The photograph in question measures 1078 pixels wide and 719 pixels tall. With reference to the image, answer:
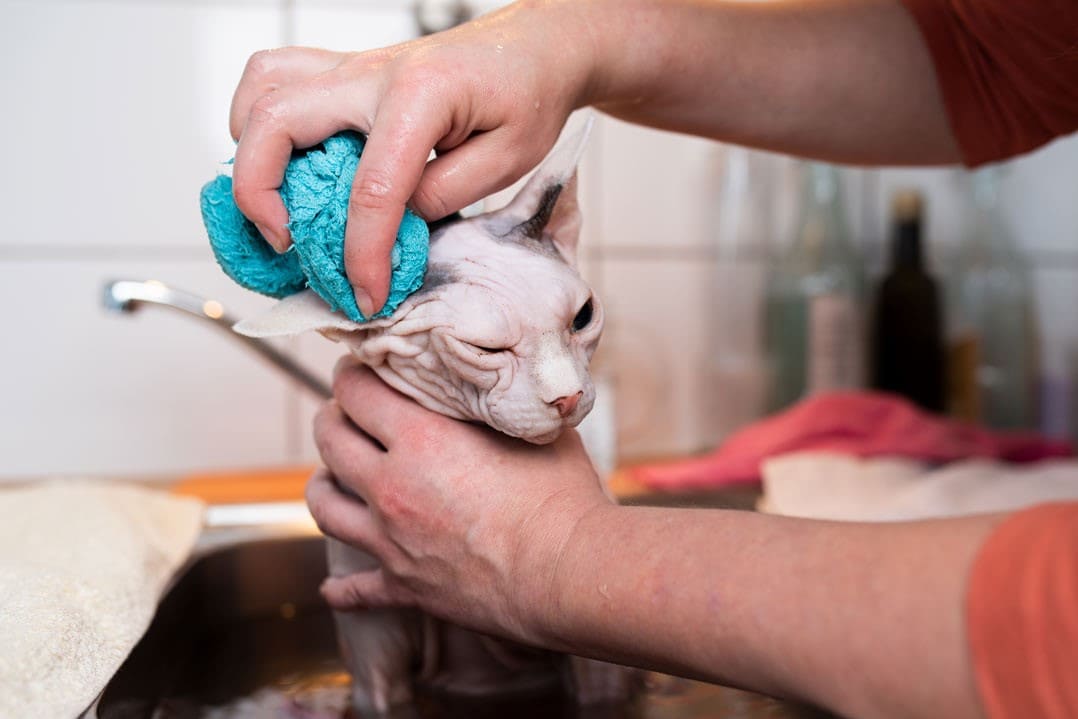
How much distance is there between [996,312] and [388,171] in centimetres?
120

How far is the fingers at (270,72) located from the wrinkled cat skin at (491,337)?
117mm

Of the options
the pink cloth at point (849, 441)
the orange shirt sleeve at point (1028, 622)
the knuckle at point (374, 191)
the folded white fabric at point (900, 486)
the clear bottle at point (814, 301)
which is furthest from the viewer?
the clear bottle at point (814, 301)

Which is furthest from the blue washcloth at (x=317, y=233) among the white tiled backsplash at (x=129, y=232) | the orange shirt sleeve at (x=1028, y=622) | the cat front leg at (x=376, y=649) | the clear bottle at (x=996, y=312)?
the clear bottle at (x=996, y=312)

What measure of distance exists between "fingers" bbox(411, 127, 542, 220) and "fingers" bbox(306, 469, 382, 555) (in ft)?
0.67

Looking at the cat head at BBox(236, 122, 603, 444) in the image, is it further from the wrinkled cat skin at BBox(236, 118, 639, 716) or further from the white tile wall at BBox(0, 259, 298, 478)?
the white tile wall at BBox(0, 259, 298, 478)

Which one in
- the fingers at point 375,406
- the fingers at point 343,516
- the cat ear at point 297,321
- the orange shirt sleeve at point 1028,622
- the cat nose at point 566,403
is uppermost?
the cat ear at point 297,321

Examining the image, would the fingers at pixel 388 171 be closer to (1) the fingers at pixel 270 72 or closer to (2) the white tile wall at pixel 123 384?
(1) the fingers at pixel 270 72

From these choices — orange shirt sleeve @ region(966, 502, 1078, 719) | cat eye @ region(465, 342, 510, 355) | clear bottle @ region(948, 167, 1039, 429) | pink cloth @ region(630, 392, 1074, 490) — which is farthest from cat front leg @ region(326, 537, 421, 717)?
clear bottle @ region(948, 167, 1039, 429)

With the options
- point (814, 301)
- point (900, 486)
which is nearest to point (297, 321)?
point (900, 486)

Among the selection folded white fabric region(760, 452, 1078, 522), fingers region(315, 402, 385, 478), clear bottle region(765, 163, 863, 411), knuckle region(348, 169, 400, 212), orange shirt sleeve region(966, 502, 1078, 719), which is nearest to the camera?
orange shirt sleeve region(966, 502, 1078, 719)

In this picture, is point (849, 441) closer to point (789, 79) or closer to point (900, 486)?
point (900, 486)

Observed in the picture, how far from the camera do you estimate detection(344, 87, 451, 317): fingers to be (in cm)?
50

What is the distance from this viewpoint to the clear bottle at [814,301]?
1308 mm

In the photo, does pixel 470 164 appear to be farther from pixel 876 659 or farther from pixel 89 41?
pixel 89 41
